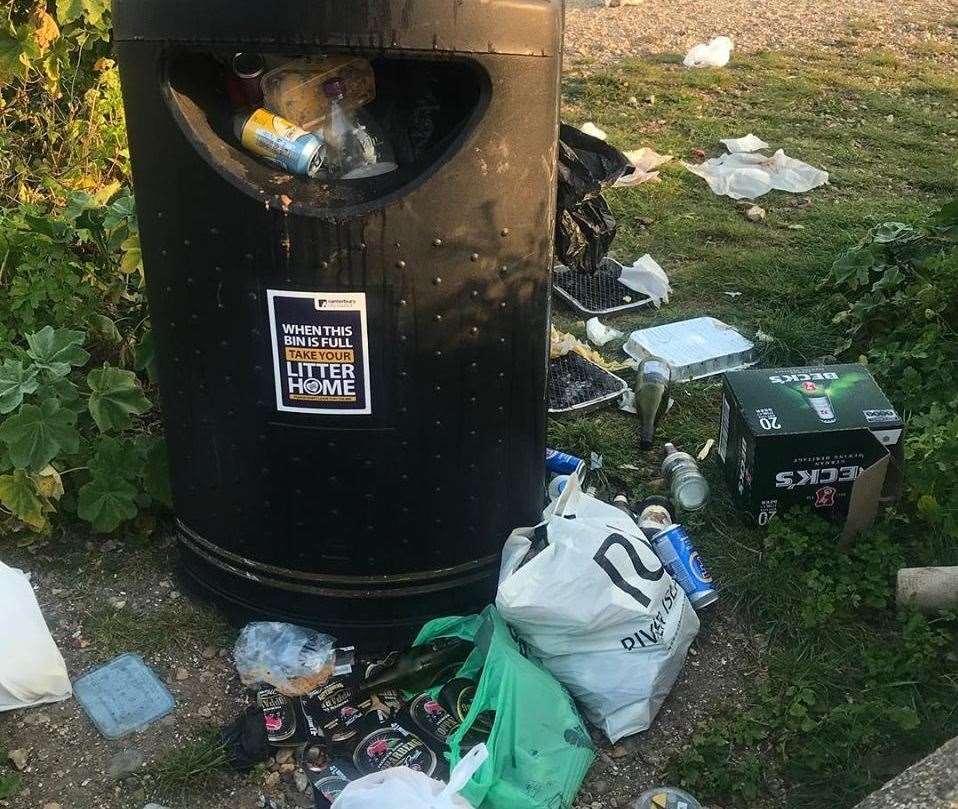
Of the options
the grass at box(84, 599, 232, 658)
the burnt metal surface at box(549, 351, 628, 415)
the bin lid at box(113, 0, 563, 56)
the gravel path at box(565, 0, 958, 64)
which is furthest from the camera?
the gravel path at box(565, 0, 958, 64)

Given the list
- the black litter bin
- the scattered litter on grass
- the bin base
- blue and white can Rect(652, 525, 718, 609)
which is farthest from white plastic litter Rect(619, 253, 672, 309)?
the scattered litter on grass

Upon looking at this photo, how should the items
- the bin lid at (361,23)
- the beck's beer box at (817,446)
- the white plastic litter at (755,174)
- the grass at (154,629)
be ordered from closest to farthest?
the bin lid at (361,23) < the grass at (154,629) < the beck's beer box at (817,446) < the white plastic litter at (755,174)

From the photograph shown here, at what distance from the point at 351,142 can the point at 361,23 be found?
35 cm

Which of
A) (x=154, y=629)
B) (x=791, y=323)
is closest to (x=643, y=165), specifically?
(x=791, y=323)

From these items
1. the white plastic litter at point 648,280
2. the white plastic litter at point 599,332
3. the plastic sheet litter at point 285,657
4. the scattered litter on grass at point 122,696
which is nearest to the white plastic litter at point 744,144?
the white plastic litter at point 648,280

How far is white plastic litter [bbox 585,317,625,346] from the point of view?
4.02 m

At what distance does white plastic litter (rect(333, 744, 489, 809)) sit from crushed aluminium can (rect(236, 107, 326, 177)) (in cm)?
120

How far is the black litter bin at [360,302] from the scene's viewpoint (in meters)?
1.87

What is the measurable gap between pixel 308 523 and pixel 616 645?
76 cm

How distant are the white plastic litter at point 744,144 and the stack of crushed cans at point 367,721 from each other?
451 centimetres

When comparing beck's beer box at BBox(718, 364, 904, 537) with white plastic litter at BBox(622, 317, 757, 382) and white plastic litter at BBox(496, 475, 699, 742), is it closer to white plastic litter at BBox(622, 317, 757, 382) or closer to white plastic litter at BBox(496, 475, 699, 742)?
white plastic litter at BBox(496, 475, 699, 742)

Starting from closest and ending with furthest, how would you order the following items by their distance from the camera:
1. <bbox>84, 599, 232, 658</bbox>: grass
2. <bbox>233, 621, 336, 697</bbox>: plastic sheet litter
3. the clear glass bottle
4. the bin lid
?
the bin lid, the clear glass bottle, <bbox>233, 621, 336, 697</bbox>: plastic sheet litter, <bbox>84, 599, 232, 658</bbox>: grass

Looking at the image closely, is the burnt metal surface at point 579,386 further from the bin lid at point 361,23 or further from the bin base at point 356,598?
the bin lid at point 361,23

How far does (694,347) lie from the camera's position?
153 inches
